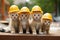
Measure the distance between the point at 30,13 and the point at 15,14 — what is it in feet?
0.19

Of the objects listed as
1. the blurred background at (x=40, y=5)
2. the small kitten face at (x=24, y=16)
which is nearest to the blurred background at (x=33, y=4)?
the blurred background at (x=40, y=5)

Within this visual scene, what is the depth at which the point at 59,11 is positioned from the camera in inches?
82.7

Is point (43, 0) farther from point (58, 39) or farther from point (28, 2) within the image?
point (58, 39)

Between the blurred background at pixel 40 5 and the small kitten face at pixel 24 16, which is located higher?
the blurred background at pixel 40 5

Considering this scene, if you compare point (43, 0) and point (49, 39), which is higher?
point (43, 0)

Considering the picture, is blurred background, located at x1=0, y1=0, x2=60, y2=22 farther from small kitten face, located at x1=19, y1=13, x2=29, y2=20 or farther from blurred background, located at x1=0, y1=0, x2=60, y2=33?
small kitten face, located at x1=19, y1=13, x2=29, y2=20

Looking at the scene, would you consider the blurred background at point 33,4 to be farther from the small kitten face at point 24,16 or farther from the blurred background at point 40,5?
the small kitten face at point 24,16

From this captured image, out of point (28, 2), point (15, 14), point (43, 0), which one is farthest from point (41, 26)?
point (43, 0)

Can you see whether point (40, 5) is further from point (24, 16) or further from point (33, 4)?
point (24, 16)

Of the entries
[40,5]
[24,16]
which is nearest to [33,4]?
[40,5]

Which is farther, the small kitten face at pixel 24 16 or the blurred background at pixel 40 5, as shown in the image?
the blurred background at pixel 40 5

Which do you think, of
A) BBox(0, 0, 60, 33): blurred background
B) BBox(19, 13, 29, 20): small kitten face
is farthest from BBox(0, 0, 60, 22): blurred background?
BBox(19, 13, 29, 20): small kitten face

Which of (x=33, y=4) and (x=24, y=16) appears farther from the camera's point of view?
(x=33, y=4)

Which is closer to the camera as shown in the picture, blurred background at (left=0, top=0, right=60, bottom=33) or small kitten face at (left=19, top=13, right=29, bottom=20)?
small kitten face at (left=19, top=13, right=29, bottom=20)
